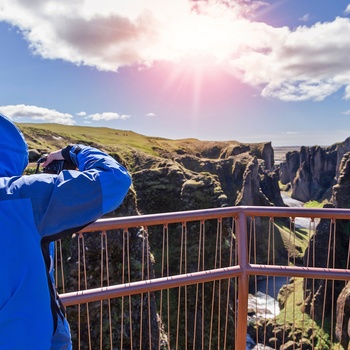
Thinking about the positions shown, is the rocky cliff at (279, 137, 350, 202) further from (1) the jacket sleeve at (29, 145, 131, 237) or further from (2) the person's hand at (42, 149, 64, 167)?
(1) the jacket sleeve at (29, 145, 131, 237)

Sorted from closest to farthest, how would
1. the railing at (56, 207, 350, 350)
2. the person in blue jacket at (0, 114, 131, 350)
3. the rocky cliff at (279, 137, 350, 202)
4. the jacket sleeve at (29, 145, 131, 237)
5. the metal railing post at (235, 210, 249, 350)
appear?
the person in blue jacket at (0, 114, 131, 350)
the jacket sleeve at (29, 145, 131, 237)
the railing at (56, 207, 350, 350)
the metal railing post at (235, 210, 249, 350)
the rocky cliff at (279, 137, 350, 202)

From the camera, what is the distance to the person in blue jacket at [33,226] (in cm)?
138

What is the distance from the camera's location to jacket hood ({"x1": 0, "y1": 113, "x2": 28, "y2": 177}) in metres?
1.50

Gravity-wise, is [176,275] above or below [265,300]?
above

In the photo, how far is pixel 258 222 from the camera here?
5581cm

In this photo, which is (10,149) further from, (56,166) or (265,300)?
(265,300)

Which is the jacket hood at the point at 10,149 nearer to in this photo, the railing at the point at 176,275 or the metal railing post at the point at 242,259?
the railing at the point at 176,275

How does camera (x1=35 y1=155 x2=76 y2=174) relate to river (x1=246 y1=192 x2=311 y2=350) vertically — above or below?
above

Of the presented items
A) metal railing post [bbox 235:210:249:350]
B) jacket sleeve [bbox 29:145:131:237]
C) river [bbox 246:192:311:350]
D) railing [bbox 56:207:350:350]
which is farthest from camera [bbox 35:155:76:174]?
river [bbox 246:192:311:350]

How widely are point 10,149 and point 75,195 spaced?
357 millimetres

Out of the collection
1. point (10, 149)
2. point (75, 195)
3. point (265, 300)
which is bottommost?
point (265, 300)

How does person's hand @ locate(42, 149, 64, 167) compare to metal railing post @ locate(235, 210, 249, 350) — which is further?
metal railing post @ locate(235, 210, 249, 350)

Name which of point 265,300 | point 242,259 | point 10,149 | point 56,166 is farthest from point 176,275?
point 265,300

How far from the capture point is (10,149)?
1.51 m
